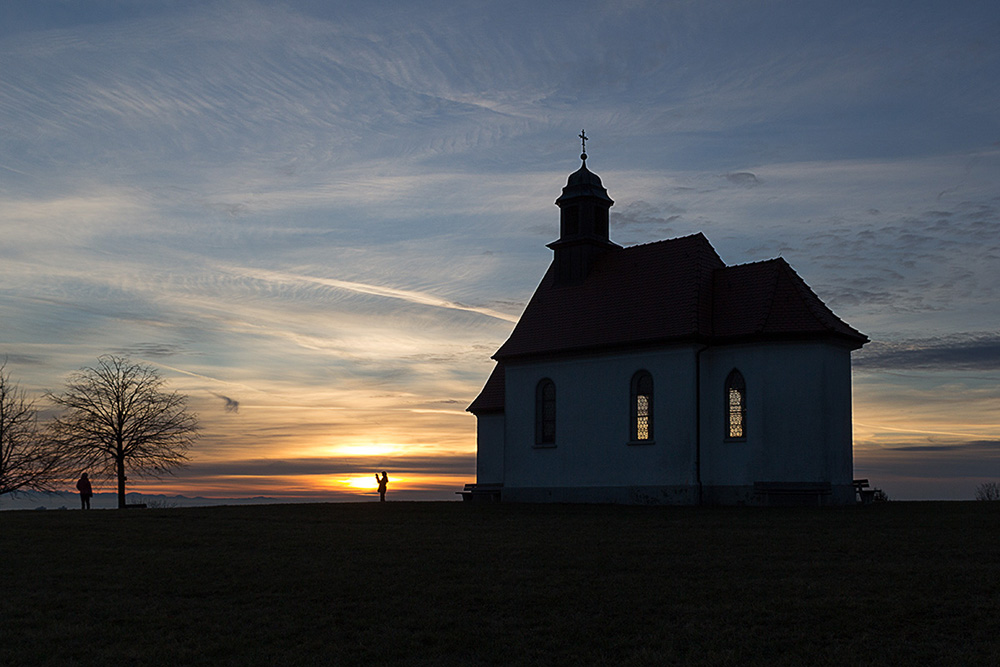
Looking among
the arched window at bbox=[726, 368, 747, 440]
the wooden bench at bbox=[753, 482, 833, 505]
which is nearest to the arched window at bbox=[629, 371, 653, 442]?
the arched window at bbox=[726, 368, 747, 440]

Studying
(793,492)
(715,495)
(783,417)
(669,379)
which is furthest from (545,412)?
(793,492)

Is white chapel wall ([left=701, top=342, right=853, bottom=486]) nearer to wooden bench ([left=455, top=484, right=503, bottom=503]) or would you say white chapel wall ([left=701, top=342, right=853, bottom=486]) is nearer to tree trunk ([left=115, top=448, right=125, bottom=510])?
wooden bench ([left=455, top=484, right=503, bottom=503])

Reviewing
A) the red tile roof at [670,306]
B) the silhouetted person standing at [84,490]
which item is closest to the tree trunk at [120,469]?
the silhouetted person standing at [84,490]

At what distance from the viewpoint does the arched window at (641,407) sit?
116 ft

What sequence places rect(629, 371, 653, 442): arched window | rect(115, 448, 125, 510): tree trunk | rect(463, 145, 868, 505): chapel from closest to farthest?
1. rect(463, 145, 868, 505): chapel
2. rect(629, 371, 653, 442): arched window
3. rect(115, 448, 125, 510): tree trunk

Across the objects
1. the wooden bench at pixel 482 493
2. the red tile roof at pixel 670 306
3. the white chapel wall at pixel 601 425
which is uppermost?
the red tile roof at pixel 670 306

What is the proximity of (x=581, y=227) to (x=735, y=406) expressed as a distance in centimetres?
1150

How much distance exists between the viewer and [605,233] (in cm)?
4150

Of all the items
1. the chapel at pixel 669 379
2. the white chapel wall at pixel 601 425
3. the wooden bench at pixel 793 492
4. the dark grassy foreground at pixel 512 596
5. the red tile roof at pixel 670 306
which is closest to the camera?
the dark grassy foreground at pixel 512 596

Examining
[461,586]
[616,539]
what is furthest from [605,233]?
[461,586]

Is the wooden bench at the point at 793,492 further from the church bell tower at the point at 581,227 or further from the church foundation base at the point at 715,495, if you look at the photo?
the church bell tower at the point at 581,227

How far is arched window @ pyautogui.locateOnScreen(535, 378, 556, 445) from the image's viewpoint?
128 feet

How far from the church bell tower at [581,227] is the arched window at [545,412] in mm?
4941

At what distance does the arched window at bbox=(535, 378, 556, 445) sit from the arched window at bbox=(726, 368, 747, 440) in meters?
7.94
